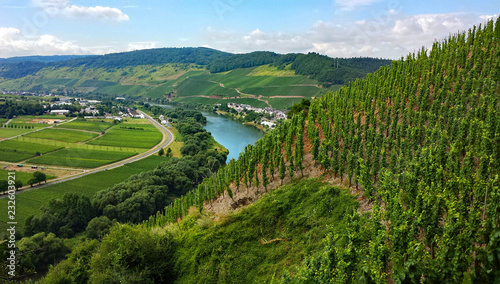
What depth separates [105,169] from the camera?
7162cm

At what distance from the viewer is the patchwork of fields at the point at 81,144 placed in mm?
72875

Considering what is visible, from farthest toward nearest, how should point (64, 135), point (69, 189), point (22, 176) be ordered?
point (64, 135) → point (22, 176) → point (69, 189)

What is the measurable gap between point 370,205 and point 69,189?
6066 cm

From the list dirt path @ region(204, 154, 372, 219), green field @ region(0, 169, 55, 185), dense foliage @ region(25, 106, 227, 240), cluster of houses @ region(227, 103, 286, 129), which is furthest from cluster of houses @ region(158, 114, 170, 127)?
dirt path @ region(204, 154, 372, 219)

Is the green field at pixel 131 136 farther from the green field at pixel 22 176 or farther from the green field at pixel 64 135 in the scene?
the green field at pixel 22 176

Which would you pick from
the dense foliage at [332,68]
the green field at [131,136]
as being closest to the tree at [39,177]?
the green field at [131,136]

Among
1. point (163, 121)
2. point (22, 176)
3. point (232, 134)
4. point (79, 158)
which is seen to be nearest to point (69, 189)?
point (22, 176)

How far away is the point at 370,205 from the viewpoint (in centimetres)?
1794

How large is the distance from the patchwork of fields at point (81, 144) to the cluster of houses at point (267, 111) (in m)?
41.2

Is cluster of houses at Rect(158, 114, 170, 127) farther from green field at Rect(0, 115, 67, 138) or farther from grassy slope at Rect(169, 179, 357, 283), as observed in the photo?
grassy slope at Rect(169, 179, 357, 283)

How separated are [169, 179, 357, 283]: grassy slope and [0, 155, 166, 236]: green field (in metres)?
39.4

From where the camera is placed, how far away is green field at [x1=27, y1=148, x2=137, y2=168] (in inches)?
2832

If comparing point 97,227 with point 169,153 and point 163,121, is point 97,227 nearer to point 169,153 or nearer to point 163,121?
point 169,153

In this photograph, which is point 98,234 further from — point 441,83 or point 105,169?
point 441,83
